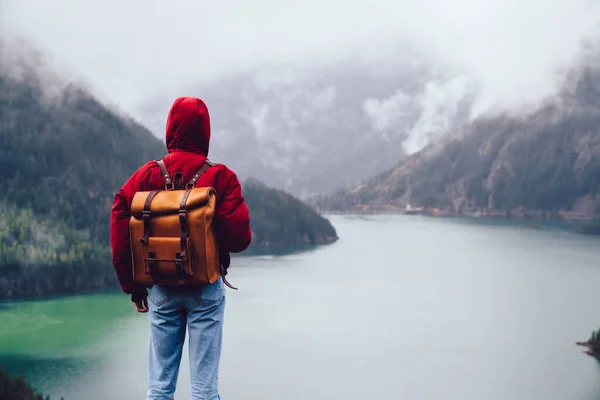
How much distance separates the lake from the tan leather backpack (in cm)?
2147

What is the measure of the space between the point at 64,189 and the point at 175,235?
56570mm

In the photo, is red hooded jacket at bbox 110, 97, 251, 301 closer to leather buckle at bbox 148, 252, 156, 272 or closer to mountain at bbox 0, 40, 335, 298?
leather buckle at bbox 148, 252, 156, 272

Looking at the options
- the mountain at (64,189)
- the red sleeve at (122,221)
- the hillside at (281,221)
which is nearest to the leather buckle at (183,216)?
the red sleeve at (122,221)

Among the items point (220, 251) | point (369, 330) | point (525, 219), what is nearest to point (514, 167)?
point (525, 219)

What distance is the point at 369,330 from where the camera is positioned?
34.7 metres

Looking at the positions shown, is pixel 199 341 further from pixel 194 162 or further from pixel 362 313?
pixel 362 313

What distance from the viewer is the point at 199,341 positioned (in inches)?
81.1

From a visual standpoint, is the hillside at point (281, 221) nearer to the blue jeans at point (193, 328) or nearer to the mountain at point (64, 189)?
the mountain at point (64, 189)

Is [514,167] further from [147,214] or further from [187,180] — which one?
[147,214]

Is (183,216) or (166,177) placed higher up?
(166,177)

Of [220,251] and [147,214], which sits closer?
[147,214]

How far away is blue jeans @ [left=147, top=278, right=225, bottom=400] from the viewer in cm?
205

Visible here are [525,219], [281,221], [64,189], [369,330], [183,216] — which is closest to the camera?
[183,216]

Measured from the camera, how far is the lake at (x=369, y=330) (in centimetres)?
2520
